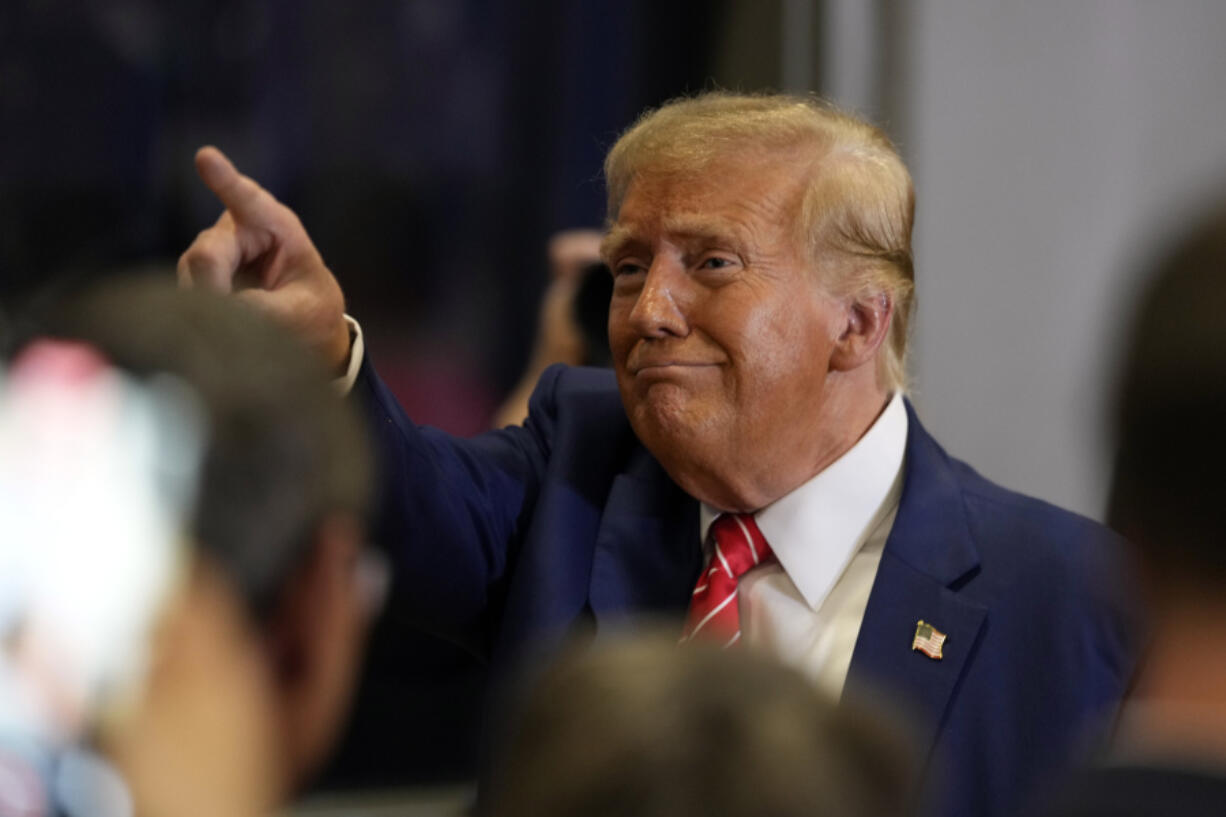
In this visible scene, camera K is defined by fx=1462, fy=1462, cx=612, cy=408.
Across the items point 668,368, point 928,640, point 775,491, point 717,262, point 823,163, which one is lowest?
point 928,640

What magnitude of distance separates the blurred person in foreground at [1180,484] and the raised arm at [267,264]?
100 cm

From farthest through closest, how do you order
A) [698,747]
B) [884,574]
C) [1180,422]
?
[884,574]
[1180,422]
[698,747]

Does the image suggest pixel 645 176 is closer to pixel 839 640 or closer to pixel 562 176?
pixel 839 640

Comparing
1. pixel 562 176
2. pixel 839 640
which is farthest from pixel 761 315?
pixel 562 176

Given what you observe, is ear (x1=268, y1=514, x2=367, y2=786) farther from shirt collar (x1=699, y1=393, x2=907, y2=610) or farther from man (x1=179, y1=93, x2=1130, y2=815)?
shirt collar (x1=699, y1=393, x2=907, y2=610)

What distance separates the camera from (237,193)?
159cm

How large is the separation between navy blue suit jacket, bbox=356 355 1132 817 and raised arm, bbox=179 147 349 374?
9 centimetres

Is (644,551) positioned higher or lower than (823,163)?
lower


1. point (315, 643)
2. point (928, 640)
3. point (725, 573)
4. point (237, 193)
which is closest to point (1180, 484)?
point (315, 643)

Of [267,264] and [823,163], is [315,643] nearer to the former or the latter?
[267,264]

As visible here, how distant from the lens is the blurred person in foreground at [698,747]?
574 millimetres

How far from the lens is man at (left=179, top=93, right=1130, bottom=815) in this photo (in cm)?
166

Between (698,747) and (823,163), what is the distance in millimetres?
1319

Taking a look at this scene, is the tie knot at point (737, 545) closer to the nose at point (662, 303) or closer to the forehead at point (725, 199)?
the nose at point (662, 303)
